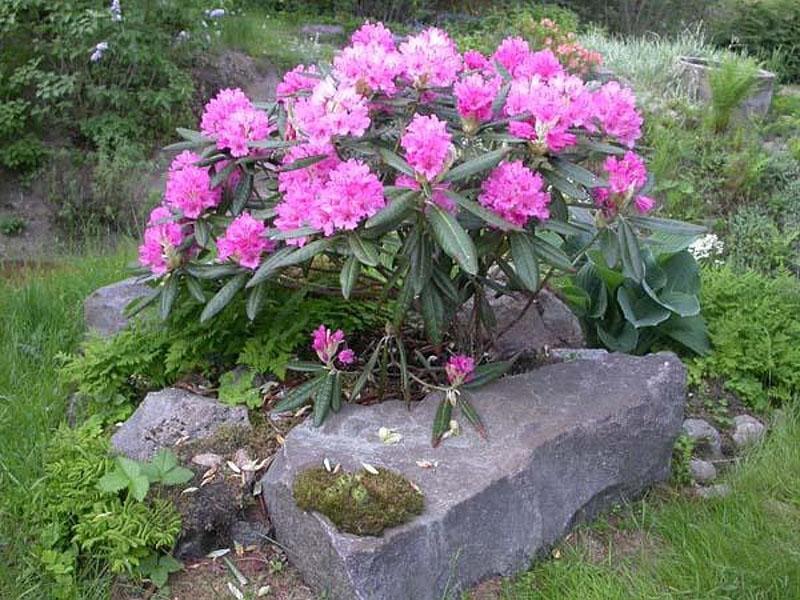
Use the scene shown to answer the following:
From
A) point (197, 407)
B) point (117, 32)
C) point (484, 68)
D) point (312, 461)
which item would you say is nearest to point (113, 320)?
point (197, 407)

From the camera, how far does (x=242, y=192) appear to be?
2.92 m

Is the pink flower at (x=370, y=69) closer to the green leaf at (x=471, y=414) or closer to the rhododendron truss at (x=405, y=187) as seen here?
the rhododendron truss at (x=405, y=187)

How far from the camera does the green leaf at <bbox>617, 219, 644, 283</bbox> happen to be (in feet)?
8.89

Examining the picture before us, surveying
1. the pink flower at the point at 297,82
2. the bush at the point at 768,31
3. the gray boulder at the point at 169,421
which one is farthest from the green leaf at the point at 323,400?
the bush at the point at 768,31

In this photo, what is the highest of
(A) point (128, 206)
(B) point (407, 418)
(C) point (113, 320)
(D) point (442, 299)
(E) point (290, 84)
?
(E) point (290, 84)

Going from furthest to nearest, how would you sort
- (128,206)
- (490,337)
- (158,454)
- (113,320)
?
(128,206) < (113,320) < (490,337) < (158,454)

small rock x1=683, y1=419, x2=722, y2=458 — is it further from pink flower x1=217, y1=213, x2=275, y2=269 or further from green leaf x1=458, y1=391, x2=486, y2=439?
pink flower x1=217, y1=213, x2=275, y2=269

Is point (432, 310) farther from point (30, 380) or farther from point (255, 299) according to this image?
point (30, 380)

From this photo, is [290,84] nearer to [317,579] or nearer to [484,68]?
[484,68]

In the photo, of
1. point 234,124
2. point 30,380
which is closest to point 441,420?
point 234,124

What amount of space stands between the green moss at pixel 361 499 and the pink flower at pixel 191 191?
3.01 feet

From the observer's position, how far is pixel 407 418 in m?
2.83

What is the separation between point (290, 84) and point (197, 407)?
3.58ft

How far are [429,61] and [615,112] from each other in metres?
0.56
